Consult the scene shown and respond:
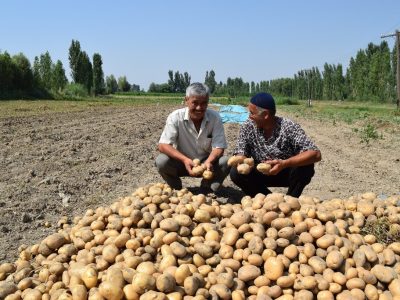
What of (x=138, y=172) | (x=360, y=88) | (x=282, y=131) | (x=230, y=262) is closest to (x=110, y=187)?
(x=138, y=172)

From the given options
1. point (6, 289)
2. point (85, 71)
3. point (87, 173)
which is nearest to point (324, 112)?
point (87, 173)

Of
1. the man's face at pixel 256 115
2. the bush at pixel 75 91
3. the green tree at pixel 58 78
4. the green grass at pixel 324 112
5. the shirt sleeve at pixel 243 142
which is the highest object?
the green tree at pixel 58 78

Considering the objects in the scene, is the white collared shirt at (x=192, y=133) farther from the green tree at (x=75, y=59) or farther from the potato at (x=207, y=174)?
the green tree at (x=75, y=59)

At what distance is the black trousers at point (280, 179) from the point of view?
4551 millimetres

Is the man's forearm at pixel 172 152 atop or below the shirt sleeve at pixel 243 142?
below

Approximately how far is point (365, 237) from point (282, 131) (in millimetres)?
1560

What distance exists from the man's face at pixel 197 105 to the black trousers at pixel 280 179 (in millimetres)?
755

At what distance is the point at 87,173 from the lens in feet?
22.7

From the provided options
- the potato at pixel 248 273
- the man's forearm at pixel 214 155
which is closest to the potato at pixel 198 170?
the man's forearm at pixel 214 155

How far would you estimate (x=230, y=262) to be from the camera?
2.76 metres

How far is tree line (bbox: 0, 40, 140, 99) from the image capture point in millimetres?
36844

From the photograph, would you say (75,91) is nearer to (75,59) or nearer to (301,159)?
(75,59)

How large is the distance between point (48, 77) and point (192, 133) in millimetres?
48154

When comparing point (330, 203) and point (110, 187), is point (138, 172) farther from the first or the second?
point (330, 203)
